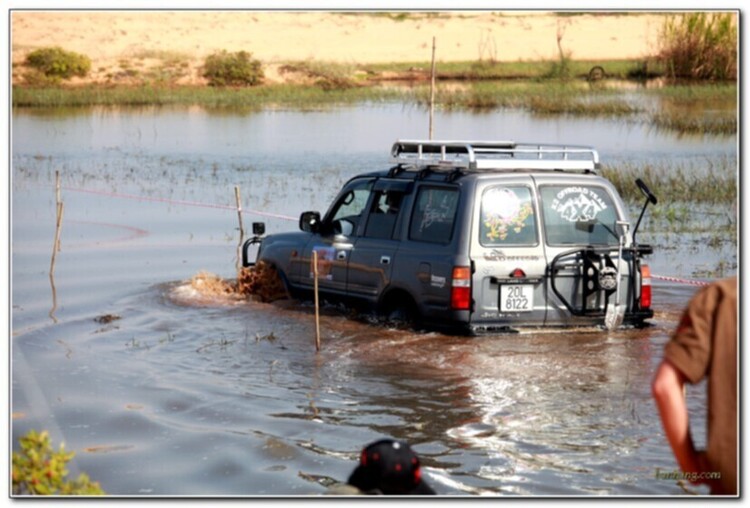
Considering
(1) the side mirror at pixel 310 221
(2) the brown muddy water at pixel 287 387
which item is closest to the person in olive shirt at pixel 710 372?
(2) the brown muddy water at pixel 287 387

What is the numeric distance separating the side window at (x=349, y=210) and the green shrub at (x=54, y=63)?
1695 inches

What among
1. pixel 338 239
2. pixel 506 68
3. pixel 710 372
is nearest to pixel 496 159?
pixel 338 239

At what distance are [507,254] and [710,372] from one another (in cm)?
769

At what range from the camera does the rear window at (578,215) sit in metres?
12.4

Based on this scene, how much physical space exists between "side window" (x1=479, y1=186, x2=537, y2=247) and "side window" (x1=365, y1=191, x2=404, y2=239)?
1.19 m

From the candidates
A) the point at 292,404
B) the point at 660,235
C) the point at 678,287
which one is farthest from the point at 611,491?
the point at 660,235

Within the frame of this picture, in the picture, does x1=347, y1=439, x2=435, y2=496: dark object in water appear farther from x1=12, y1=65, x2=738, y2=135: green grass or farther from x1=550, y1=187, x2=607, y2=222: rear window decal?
x1=12, y1=65, x2=738, y2=135: green grass

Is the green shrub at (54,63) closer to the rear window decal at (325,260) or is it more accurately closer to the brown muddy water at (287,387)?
the brown muddy water at (287,387)

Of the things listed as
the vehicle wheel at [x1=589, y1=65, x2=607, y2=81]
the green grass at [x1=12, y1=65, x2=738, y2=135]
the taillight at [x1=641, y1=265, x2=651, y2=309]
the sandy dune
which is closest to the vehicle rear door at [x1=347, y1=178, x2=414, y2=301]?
the taillight at [x1=641, y1=265, x2=651, y2=309]

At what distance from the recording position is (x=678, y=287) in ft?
54.6

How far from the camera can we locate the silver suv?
12.2 m

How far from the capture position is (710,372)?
4.55 metres

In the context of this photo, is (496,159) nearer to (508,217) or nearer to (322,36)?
(508,217)

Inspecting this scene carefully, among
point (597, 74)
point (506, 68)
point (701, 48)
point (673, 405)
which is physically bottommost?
point (673, 405)
